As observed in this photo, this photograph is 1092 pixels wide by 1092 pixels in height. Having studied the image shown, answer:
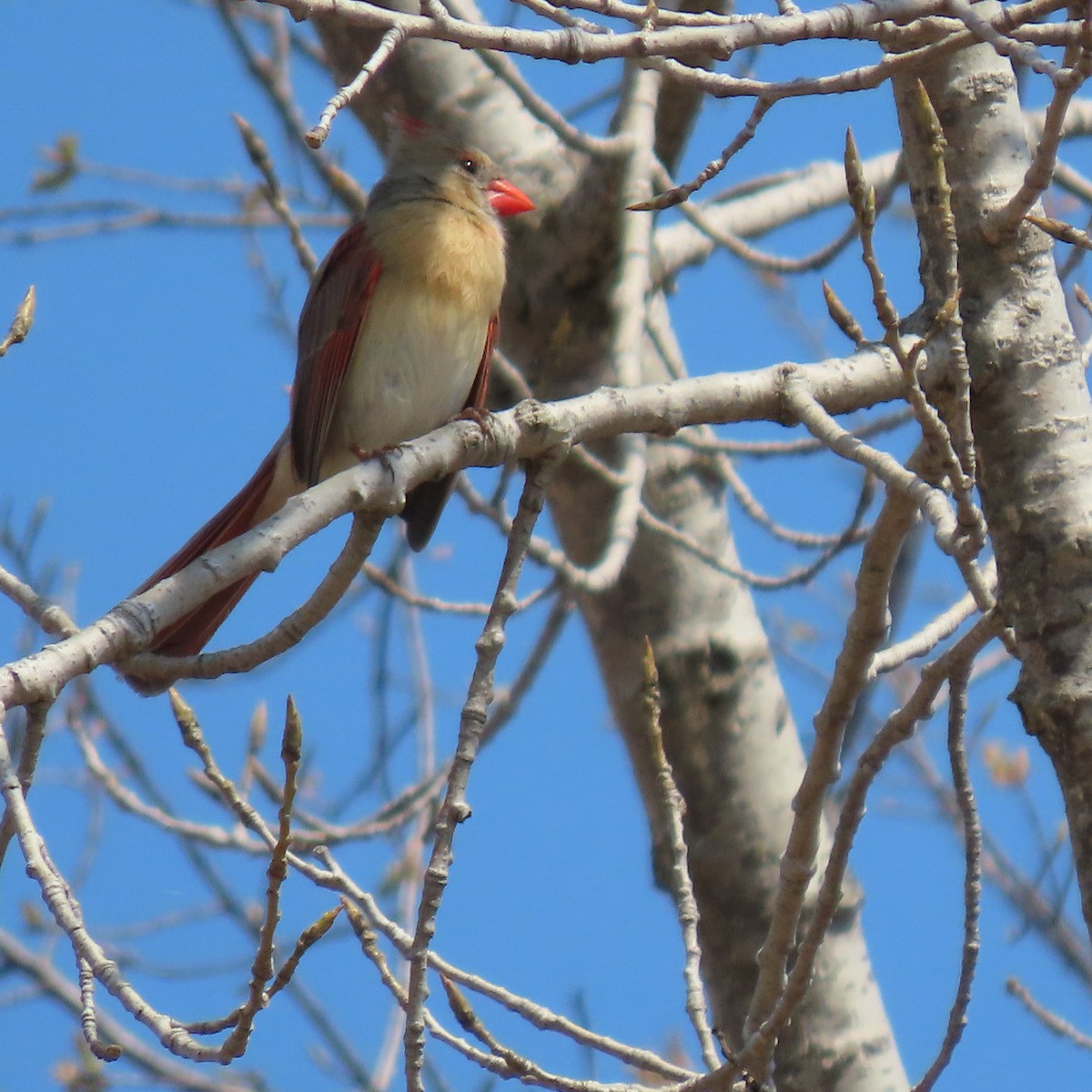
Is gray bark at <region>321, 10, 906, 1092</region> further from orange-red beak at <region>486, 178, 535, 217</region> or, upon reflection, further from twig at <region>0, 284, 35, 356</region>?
twig at <region>0, 284, 35, 356</region>

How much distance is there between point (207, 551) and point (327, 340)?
1.25 metres

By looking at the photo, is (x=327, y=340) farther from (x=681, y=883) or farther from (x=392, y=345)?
(x=681, y=883)

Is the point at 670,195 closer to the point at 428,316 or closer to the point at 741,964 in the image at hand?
the point at 428,316

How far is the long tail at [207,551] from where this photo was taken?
3.14m

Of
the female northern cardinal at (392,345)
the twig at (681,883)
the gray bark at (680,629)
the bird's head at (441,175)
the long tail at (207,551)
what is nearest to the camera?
the twig at (681,883)

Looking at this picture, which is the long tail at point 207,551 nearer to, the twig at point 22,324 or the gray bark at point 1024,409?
the twig at point 22,324

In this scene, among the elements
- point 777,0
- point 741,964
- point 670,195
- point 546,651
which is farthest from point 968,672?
point 546,651

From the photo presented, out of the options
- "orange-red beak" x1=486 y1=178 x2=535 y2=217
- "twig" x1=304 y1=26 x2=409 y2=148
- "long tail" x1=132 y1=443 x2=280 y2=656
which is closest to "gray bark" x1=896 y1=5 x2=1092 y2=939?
"twig" x1=304 y1=26 x2=409 y2=148

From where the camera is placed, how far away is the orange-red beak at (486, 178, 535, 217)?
4500 mm

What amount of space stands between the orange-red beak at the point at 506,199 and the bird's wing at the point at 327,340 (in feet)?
1.56

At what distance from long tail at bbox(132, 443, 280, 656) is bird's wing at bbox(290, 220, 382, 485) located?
3.7 inches

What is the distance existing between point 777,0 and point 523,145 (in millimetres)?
2520

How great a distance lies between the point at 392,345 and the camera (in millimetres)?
4055

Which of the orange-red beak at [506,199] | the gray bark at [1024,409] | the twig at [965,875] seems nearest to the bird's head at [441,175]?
the orange-red beak at [506,199]
